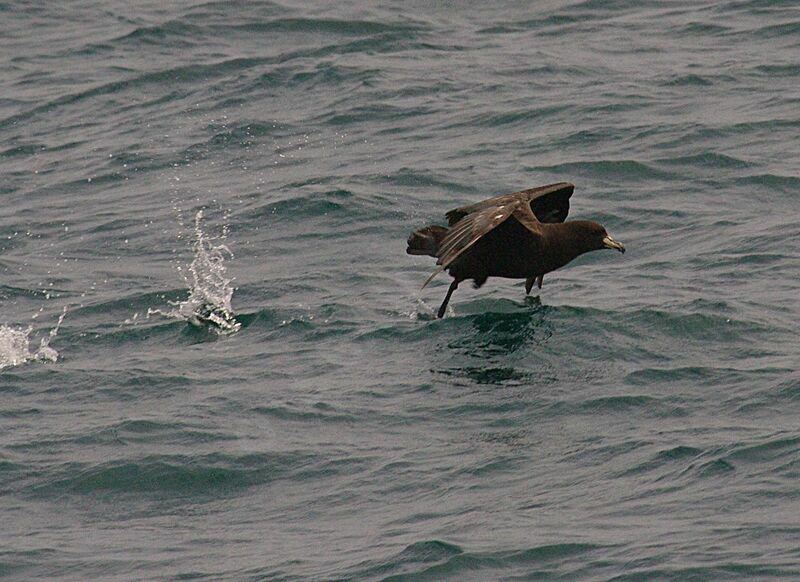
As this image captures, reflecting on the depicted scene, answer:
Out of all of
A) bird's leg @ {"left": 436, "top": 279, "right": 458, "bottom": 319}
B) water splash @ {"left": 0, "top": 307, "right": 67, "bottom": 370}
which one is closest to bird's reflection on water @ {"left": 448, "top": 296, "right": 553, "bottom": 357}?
bird's leg @ {"left": 436, "top": 279, "right": 458, "bottom": 319}

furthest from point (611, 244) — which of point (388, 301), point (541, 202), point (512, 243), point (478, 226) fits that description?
point (388, 301)

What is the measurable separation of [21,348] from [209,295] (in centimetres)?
156

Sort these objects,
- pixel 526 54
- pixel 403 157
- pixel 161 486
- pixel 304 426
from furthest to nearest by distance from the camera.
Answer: pixel 526 54, pixel 403 157, pixel 304 426, pixel 161 486

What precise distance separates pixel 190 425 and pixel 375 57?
1004 centimetres

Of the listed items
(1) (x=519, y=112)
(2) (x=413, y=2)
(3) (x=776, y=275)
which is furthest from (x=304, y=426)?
(2) (x=413, y=2)

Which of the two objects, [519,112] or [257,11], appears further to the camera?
[257,11]

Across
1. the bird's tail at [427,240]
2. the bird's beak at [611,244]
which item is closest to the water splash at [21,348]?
the bird's tail at [427,240]

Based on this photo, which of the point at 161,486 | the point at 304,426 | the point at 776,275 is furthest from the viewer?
the point at 776,275

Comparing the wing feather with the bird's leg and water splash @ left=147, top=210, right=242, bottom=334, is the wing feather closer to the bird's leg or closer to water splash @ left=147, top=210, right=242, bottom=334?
the bird's leg

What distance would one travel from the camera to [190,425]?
10.7 m

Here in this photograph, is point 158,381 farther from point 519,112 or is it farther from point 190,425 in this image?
point 519,112

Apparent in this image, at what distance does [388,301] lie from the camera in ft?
42.9

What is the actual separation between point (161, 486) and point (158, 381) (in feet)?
6.05

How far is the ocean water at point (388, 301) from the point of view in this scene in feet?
29.6
